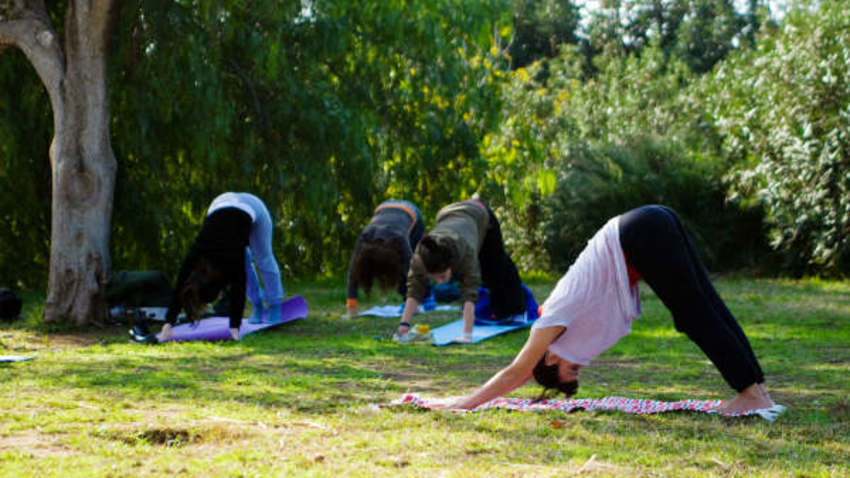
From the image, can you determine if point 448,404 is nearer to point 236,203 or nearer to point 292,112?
point 236,203

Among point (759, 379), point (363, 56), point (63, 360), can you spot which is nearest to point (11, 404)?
point (63, 360)

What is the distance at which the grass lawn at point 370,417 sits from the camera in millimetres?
3520

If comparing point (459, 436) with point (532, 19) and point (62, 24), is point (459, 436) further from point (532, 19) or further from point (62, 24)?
point (532, 19)

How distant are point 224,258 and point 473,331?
2.22 meters

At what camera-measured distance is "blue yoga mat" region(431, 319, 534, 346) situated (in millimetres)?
7888

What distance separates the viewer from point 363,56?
11.5 metres

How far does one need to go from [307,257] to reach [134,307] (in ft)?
11.9

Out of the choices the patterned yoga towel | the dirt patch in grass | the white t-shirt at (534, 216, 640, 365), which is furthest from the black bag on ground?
the white t-shirt at (534, 216, 640, 365)

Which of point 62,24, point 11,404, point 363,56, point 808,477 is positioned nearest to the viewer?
point 808,477

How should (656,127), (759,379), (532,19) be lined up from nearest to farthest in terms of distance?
(759,379), (656,127), (532,19)

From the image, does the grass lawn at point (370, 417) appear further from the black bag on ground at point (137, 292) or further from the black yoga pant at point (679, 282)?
the black bag on ground at point (137, 292)

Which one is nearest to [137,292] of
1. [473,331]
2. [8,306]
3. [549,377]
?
[8,306]

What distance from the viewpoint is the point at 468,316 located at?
762 centimetres

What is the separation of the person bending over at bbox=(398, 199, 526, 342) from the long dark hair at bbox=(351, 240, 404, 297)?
2.37 ft
